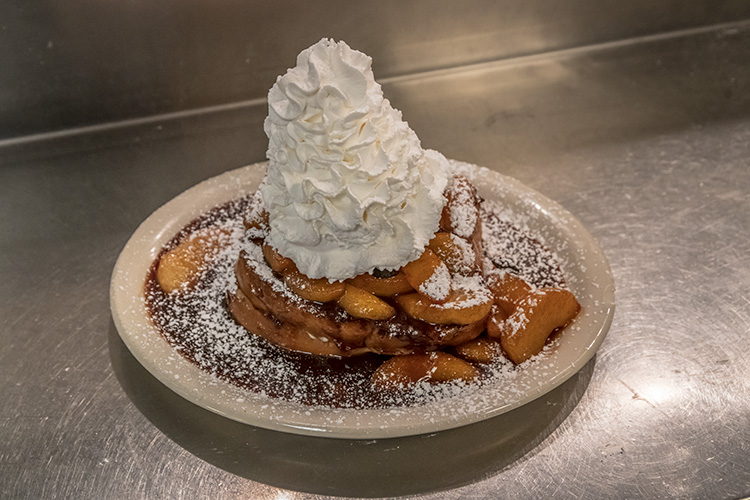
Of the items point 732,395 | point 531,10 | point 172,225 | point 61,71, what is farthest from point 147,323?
point 531,10

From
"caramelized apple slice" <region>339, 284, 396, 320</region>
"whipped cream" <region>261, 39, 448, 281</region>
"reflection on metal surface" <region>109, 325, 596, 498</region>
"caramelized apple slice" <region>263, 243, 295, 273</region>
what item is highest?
"whipped cream" <region>261, 39, 448, 281</region>

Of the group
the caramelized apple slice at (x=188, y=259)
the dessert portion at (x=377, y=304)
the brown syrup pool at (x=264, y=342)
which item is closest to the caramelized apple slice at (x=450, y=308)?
the dessert portion at (x=377, y=304)

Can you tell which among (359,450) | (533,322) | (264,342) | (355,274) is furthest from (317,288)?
(533,322)

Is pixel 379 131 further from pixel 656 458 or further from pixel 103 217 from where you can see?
pixel 103 217

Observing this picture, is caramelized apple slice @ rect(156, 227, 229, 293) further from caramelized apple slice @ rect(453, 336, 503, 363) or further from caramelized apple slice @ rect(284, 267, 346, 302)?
caramelized apple slice @ rect(453, 336, 503, 363)

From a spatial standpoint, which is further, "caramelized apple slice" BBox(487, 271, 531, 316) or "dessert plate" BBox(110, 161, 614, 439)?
"caramelized apple slice" BBox(487, 271, 531, 316)

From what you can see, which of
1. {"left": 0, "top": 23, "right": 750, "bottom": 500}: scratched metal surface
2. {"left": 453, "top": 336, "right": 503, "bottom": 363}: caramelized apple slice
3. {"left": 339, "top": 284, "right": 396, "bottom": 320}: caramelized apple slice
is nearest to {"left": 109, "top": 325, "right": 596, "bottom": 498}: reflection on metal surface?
{"left": 0, "top": 23, "right": 750, "bottom": 500}: scratched metal surface

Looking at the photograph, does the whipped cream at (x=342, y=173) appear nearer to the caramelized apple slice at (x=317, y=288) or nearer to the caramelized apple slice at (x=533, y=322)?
the caramelized apple slice at (x=317, y=288)
